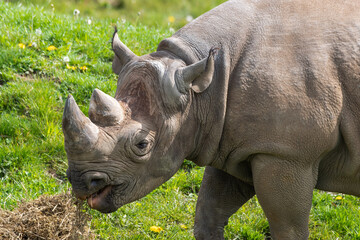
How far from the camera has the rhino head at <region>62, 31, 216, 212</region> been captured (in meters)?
4.86

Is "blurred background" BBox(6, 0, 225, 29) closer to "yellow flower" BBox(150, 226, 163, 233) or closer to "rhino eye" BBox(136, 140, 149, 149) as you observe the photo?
"yellow flower" BBox(150, 226, 163, 233)

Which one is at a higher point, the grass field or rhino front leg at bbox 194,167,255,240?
rhino front leg at bbox 194,167,255,240

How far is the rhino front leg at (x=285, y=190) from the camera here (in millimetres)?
5160

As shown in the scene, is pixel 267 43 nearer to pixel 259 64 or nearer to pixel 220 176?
pixel 259 64

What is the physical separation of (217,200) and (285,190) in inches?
38.5

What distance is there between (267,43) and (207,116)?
0.66m

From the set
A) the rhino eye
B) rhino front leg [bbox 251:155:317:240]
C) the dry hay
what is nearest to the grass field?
the dry hay

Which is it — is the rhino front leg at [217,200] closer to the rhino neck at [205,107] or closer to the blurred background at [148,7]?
the rhino neck at [205,107]

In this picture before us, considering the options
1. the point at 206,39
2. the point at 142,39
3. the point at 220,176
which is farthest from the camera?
the point at 142,39

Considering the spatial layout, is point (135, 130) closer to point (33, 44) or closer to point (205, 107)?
point (205, 107)

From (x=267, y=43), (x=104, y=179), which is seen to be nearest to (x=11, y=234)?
(x=104, y=179)

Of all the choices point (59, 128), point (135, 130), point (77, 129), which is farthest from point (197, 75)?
point (59, 128)

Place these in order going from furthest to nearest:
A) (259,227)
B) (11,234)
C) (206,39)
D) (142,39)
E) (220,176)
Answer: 1. (142,39)
2. (259,227)
3. (220,176)
4. (11,234)
5. (206,39)

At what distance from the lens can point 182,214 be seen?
6.84 m
